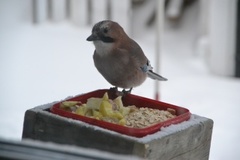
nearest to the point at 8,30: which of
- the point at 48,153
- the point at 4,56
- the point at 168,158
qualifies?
the point at 4,56

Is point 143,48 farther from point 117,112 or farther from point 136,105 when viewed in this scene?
point 117,112

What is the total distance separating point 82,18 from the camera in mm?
5000

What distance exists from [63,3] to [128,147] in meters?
3.64

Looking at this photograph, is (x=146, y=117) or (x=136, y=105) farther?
(x=136, y=105)

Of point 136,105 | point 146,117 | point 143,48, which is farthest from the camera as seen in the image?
point 143,48

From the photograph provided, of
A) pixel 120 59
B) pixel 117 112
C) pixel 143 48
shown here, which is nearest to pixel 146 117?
pixel 117 112

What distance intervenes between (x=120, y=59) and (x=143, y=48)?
6.99 ft

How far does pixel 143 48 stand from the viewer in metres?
4.28

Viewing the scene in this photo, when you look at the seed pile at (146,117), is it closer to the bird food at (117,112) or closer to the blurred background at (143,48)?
the bird food at (117,112)

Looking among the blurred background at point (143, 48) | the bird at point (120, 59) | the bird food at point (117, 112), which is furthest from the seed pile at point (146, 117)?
the blurred background at point (143, 48)

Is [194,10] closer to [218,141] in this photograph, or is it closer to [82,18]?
[82,18]

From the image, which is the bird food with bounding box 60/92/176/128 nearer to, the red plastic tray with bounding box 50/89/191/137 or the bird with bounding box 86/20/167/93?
the red plastic tray with bounding box 50/89/191/137

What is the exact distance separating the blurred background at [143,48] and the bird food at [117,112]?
1374 mm

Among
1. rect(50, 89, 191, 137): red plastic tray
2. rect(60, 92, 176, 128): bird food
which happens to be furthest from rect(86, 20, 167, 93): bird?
rect(60, 92, 176, 128): bird food
